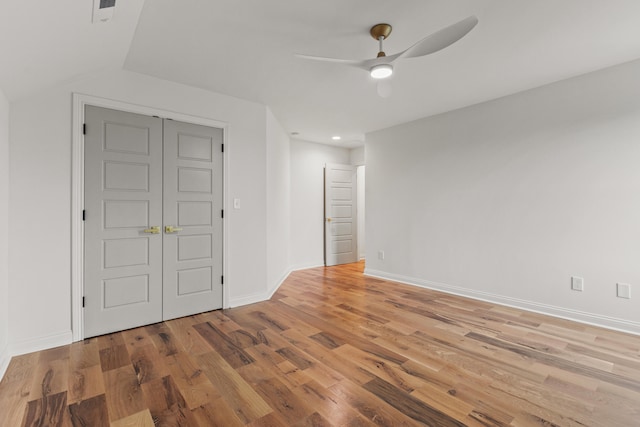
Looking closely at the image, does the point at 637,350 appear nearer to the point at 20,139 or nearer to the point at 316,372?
the point at 316,372

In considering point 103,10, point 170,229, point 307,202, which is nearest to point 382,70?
point 103,10

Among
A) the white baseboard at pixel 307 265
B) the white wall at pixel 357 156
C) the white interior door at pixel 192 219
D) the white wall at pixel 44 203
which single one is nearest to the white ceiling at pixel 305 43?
the white wall at pixel 44 203

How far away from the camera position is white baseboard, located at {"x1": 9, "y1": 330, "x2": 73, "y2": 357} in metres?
2.36

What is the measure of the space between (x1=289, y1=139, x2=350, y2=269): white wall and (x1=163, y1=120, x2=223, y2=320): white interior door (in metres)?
2.40

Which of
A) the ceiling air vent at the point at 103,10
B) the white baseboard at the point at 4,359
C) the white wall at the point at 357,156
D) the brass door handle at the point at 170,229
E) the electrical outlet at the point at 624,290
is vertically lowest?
the white baseboard at the point at 4,359

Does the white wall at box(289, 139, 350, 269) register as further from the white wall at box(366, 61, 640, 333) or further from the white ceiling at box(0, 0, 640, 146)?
the white ceiling at box(0, 0, 640, 146)

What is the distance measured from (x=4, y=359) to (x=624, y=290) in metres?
5.33

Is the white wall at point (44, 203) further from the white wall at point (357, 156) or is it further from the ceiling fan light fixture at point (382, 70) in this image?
the white wall at point (357, 156)

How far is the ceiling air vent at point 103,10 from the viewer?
1633 mm

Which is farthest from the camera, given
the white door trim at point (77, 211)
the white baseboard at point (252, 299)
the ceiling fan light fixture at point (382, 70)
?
the white baseboard at point (252, 299)

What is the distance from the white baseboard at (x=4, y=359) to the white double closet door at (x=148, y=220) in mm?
495

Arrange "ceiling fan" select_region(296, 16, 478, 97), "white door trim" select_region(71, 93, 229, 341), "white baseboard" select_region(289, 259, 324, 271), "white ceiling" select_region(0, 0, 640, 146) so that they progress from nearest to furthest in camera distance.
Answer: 1. "ceiling fan" select_region(296, 16, 478, 97)
2. "white ceiling" select_region(0, 0, 640, 146)
3. "white door trim" select_region(71, 93, 229, 341)
4. "white baseboard" select_region(289, 259, 324, 271)

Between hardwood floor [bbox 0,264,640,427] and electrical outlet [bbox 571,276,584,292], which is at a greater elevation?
electrical outlet [bbox 571,276,584,292]

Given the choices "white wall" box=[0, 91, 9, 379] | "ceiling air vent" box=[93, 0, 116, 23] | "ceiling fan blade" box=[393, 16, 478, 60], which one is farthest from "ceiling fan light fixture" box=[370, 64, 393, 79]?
"white wall" box=[0, 91, 9, 379]
